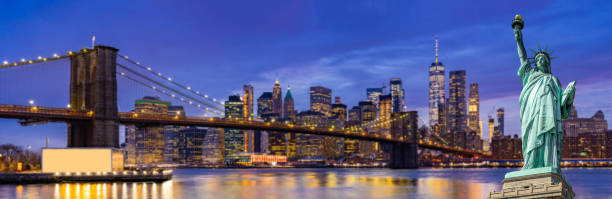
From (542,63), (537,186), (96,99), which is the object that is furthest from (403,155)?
(537,186)

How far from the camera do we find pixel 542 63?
17.8m

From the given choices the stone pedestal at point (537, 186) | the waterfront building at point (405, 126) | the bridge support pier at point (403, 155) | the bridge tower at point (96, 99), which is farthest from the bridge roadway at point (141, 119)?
the stone pedestal at point (537, 186)

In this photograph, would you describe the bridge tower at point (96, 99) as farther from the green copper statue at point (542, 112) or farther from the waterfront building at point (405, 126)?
the waterfront building at point (405, 126)

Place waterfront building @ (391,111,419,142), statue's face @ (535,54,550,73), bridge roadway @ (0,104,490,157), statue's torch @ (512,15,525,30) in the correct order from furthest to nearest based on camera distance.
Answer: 1. waterfront building @ (391,111,419,142)
2. bridge roadway @ (0,104,490,157)
3. statue's face @ (535,54,550,73)
4. statue's torch @ (512,15,525,30)

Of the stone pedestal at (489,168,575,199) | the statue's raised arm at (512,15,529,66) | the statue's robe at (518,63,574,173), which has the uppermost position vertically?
the statue's raised arm at (512,15,529,66)

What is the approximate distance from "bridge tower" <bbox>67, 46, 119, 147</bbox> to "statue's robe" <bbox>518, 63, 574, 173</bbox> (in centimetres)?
4907

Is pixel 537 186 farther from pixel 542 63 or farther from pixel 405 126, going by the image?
pixel 405 126

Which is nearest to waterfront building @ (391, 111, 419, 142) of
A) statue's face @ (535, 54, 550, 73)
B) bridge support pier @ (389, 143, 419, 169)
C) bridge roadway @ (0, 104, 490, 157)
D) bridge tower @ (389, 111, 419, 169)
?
bridge tower @ (389, 111, 419, 169)

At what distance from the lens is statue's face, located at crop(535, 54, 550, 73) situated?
17.8 metres

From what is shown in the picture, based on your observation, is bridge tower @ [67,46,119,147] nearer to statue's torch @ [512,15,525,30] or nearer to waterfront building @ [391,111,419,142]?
statue's torch @ [512,15,525,30]

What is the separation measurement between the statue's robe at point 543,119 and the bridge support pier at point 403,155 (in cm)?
10690

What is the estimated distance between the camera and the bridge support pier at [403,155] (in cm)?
12407

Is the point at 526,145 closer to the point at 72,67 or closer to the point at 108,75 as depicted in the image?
the point at 108,75

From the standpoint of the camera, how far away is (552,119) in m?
16.8
